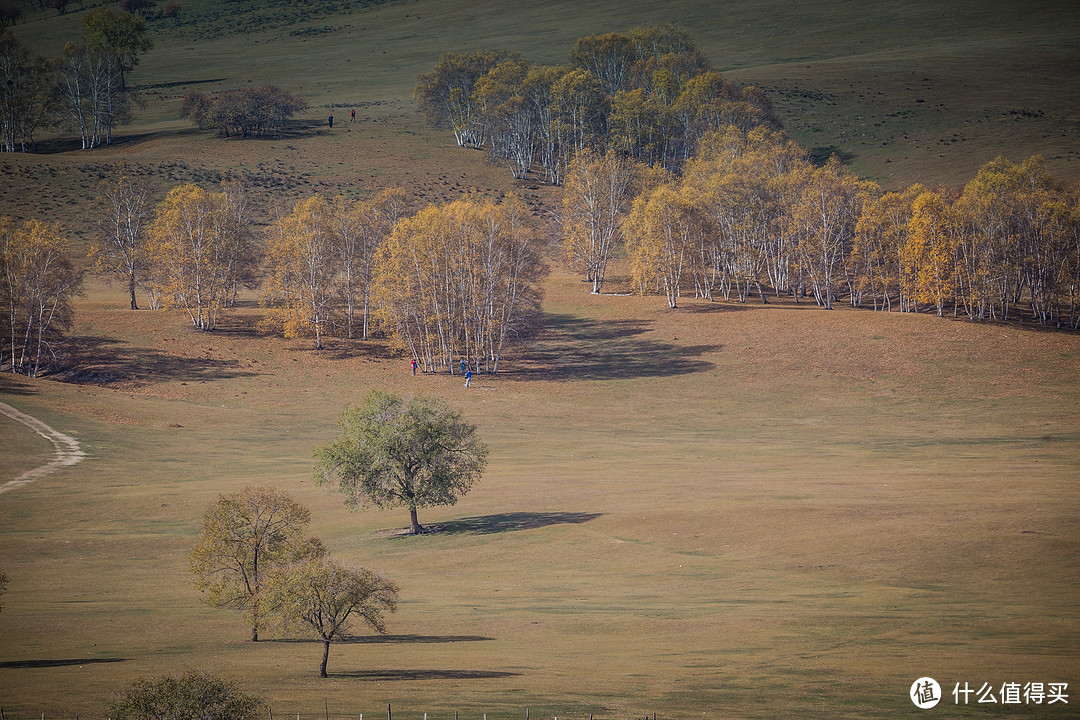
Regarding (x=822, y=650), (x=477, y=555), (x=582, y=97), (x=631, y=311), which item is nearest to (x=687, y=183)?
(x=631, y=311)

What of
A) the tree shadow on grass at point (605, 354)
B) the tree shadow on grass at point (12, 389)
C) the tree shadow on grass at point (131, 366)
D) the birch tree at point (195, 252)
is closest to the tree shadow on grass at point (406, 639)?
the tree shadow on grass at point (12, 389)

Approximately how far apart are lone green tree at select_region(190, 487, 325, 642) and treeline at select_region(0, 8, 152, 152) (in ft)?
530

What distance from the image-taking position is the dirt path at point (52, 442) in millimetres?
60219

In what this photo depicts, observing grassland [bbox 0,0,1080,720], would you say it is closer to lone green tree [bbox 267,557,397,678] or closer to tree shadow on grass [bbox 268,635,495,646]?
tree shadow on grass [bbox 268,635,495,646]

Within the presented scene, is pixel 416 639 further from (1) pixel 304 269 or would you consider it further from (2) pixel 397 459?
(1) pixel 304 269

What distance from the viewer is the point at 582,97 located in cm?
16825

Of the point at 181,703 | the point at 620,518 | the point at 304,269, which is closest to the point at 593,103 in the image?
the point at 304,269

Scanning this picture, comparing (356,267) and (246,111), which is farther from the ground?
(246,111)

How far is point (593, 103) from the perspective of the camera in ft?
559

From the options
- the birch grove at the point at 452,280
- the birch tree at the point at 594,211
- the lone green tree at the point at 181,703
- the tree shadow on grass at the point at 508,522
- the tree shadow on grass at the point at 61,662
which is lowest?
the tree shadow on grass at the point at 508,522

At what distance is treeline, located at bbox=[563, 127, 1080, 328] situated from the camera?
101 m

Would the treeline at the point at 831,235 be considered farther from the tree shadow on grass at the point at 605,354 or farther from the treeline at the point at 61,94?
the treeline at the point at 61,94

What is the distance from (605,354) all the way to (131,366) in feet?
154

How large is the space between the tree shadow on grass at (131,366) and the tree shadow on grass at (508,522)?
48527 millimetres
